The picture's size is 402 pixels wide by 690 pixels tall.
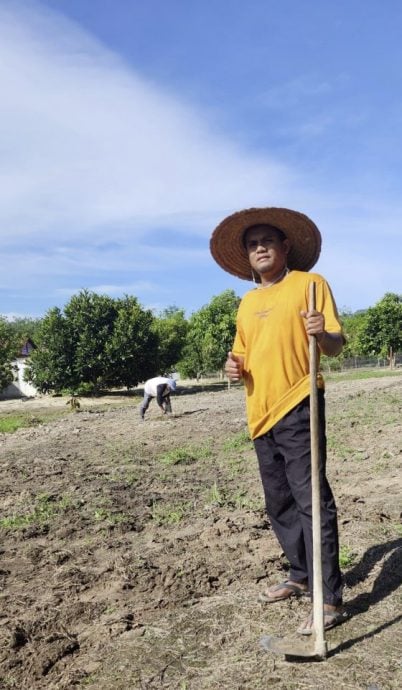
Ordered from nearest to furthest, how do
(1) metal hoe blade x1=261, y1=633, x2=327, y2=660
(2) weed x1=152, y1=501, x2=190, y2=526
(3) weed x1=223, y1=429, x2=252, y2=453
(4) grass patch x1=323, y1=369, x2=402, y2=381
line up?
(1) metal hoe blade x1=261, y1=633, x2=327, y2=660
(2) weed x1=152, y1=501, x2=190, y2=526
(3) weed x1=223, y1=429, x2=252, y2=453
(4) grass patch x1=323, y1=369, x2=402, y2=381

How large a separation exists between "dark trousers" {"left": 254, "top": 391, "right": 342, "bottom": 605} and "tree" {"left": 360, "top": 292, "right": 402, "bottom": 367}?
38.6 metres

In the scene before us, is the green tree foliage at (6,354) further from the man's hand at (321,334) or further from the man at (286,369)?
the man's hand at (321,334)

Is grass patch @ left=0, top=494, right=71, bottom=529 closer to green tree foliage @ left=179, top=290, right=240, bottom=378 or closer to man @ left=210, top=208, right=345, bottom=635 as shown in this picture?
man @ left=210, top=208, right=345, bottom=635

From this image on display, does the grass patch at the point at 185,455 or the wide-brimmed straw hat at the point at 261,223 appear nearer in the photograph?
the wide-brimmed straw hat at the point at 261,223

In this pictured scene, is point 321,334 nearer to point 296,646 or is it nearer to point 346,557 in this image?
point 296,646

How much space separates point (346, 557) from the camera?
11.6ft

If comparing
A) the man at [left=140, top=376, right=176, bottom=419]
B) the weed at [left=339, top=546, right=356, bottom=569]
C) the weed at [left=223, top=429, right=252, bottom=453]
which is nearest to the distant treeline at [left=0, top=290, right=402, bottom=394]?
the man at [left=140, top=376, right=176, bottom=419]

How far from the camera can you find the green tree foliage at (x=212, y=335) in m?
37.6

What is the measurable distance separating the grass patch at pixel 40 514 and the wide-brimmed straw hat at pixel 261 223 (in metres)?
3.32

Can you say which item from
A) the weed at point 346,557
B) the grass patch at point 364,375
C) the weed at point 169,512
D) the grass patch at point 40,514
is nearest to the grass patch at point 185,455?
the grass patch at point 40,514

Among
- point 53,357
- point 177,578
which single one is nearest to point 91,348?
point 53,357

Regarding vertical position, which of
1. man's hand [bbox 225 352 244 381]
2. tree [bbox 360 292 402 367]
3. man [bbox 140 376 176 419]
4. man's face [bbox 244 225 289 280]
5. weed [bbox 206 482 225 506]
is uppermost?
tree [bbox 360 292 402 367]

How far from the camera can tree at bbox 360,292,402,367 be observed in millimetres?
39531

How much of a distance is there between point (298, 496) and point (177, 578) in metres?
1.19
